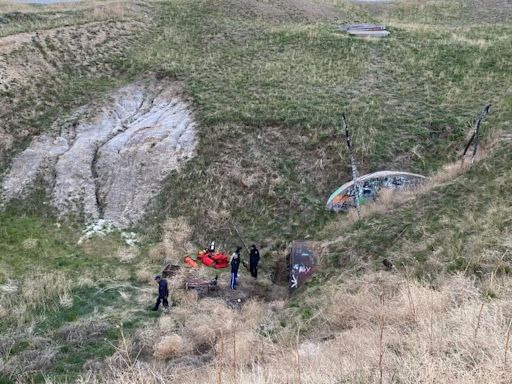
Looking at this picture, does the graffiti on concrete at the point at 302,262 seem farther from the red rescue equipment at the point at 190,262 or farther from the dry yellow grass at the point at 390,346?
the dry yellow grass at the point at 390,346

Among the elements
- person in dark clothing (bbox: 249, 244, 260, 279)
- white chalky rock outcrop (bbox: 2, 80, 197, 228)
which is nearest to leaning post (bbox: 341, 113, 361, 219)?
person in dark clothing (bbox: 249, 244, 260, 279)

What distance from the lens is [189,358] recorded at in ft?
36.6

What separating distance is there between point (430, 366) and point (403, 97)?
2392 cm

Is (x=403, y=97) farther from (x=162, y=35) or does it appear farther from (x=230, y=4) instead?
(x=230, y=4)

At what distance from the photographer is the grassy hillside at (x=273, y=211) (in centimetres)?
807

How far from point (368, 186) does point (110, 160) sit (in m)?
13.8

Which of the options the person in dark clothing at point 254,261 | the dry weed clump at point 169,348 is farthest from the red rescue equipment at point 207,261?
the dry weed clump at point 169,348

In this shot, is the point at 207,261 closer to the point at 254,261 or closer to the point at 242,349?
the point at 254,261

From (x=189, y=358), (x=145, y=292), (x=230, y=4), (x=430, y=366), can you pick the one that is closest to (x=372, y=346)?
(x=430, y=366)

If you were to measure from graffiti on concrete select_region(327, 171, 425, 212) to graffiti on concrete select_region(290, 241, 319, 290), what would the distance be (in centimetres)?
283

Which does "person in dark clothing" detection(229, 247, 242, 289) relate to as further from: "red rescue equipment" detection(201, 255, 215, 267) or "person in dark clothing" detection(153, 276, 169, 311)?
"person in dark clothing" detection(153, 276, 169, 311)

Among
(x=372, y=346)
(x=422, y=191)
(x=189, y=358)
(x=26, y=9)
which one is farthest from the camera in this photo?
(x=26, y=9)

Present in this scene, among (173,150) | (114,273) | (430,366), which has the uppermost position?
(430,366)

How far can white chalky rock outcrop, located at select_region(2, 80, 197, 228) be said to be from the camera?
941 inches
